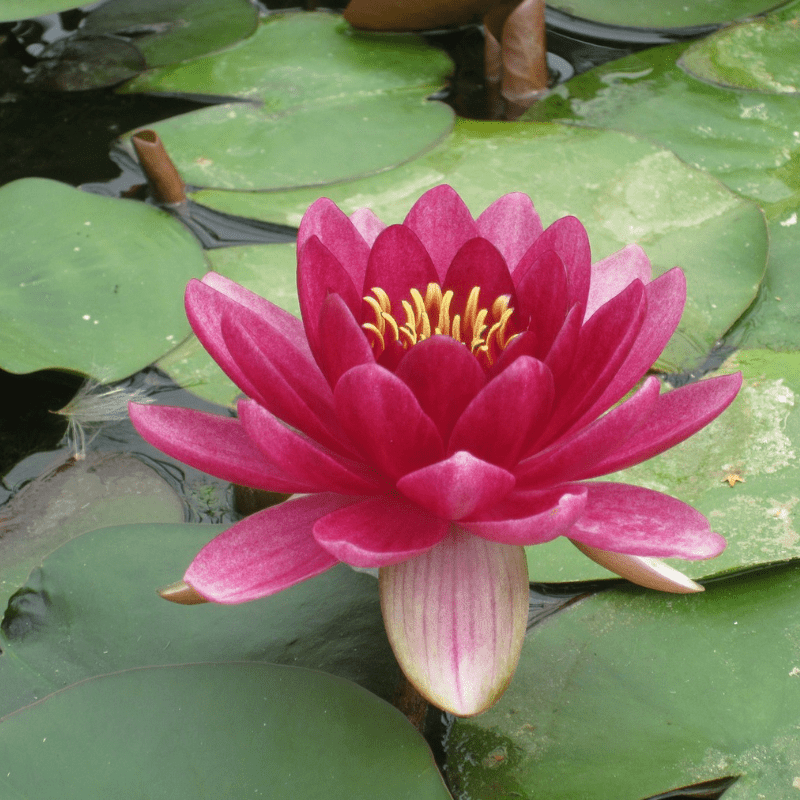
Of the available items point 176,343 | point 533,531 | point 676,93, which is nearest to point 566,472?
point 533,531

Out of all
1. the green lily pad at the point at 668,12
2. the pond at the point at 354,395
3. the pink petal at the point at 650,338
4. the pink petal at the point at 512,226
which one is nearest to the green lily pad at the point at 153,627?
the pond at the point at 354,395

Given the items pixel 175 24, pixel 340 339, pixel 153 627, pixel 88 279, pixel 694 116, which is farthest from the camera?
pixel 175 24

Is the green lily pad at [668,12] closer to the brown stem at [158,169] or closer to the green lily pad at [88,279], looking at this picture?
the brown stem at [158,169]

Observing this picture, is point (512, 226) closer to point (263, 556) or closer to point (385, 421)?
point (385, 421)

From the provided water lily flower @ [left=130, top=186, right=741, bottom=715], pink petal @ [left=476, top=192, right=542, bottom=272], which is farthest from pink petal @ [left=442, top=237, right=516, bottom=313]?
pink petal @ [left=476, top=192, right=542, bottom=272]

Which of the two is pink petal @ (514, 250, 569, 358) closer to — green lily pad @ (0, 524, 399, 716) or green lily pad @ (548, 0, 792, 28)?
green lily pad @ (0, 524, 399, 716)

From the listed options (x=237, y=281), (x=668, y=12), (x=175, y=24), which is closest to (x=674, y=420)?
(x=237, y=281)

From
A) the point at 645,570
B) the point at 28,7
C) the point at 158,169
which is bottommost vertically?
the point at 645,570

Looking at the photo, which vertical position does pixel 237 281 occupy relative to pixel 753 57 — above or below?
below
